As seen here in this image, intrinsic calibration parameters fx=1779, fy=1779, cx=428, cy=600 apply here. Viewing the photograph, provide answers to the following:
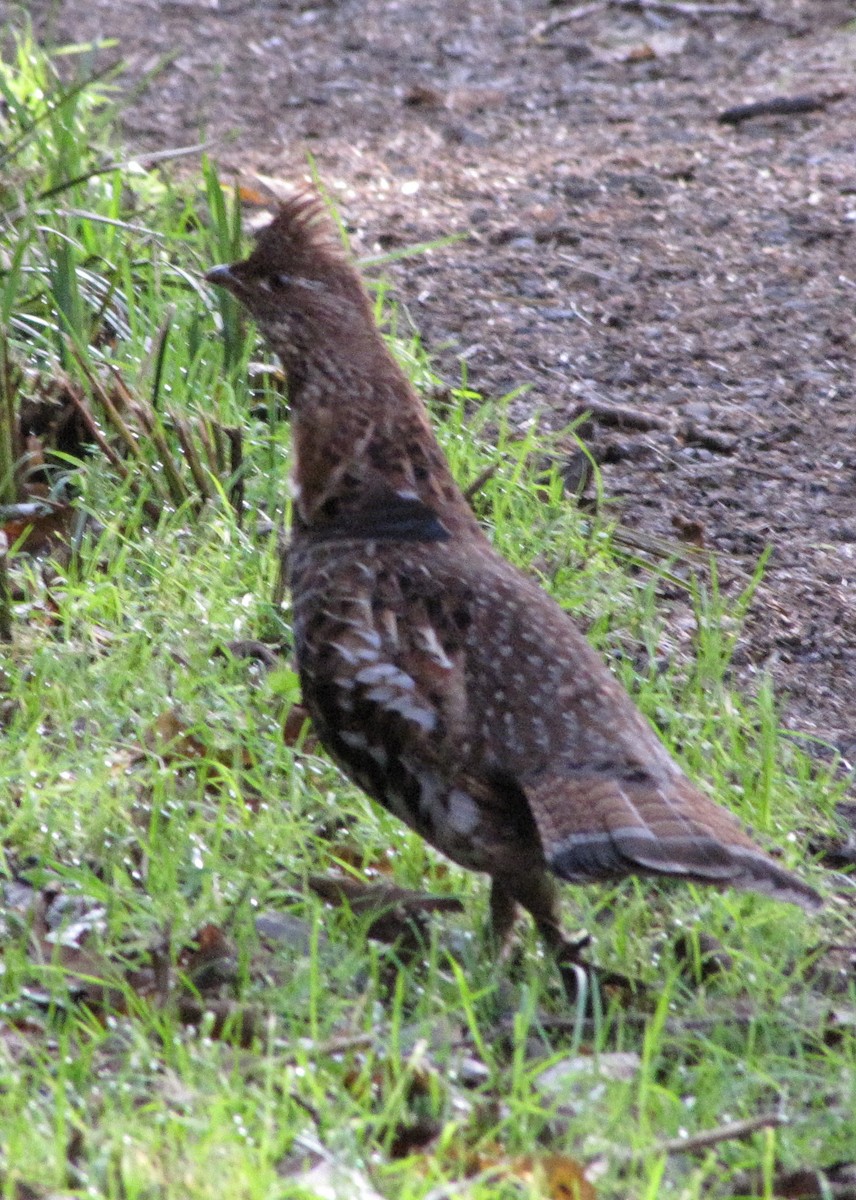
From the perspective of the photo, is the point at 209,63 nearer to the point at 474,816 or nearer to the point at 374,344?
the point at 374,344

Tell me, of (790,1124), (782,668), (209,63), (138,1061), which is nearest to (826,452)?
(782,668)

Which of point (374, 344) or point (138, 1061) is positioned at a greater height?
point (374, 344)

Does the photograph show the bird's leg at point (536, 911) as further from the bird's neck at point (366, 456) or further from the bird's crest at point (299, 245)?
the bird's crest at point (299, 245)

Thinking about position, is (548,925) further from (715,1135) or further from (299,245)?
(299,245)

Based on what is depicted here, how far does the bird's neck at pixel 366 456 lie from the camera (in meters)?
4.14

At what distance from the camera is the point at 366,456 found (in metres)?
4.17

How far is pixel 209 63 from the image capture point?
34.0 feet

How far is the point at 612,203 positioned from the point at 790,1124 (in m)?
5.71

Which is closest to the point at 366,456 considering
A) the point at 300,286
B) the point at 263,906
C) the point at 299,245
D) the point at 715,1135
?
the point at 300,286

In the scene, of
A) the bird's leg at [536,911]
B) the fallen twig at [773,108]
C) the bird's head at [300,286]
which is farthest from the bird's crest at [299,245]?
the fallen twig at [773,108]

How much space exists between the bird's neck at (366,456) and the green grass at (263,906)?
1.84 feet

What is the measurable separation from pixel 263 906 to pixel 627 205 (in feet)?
17.0

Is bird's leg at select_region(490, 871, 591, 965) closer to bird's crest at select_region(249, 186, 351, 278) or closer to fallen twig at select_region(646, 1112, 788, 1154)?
fallen twig at select_region(646, 1112, 788, 1154)

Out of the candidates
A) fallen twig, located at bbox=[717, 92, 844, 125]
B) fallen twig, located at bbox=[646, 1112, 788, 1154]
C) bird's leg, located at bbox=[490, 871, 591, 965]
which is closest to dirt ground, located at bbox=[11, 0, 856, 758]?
fallen twig, located at bbox=[717, 92, 844, 125]
